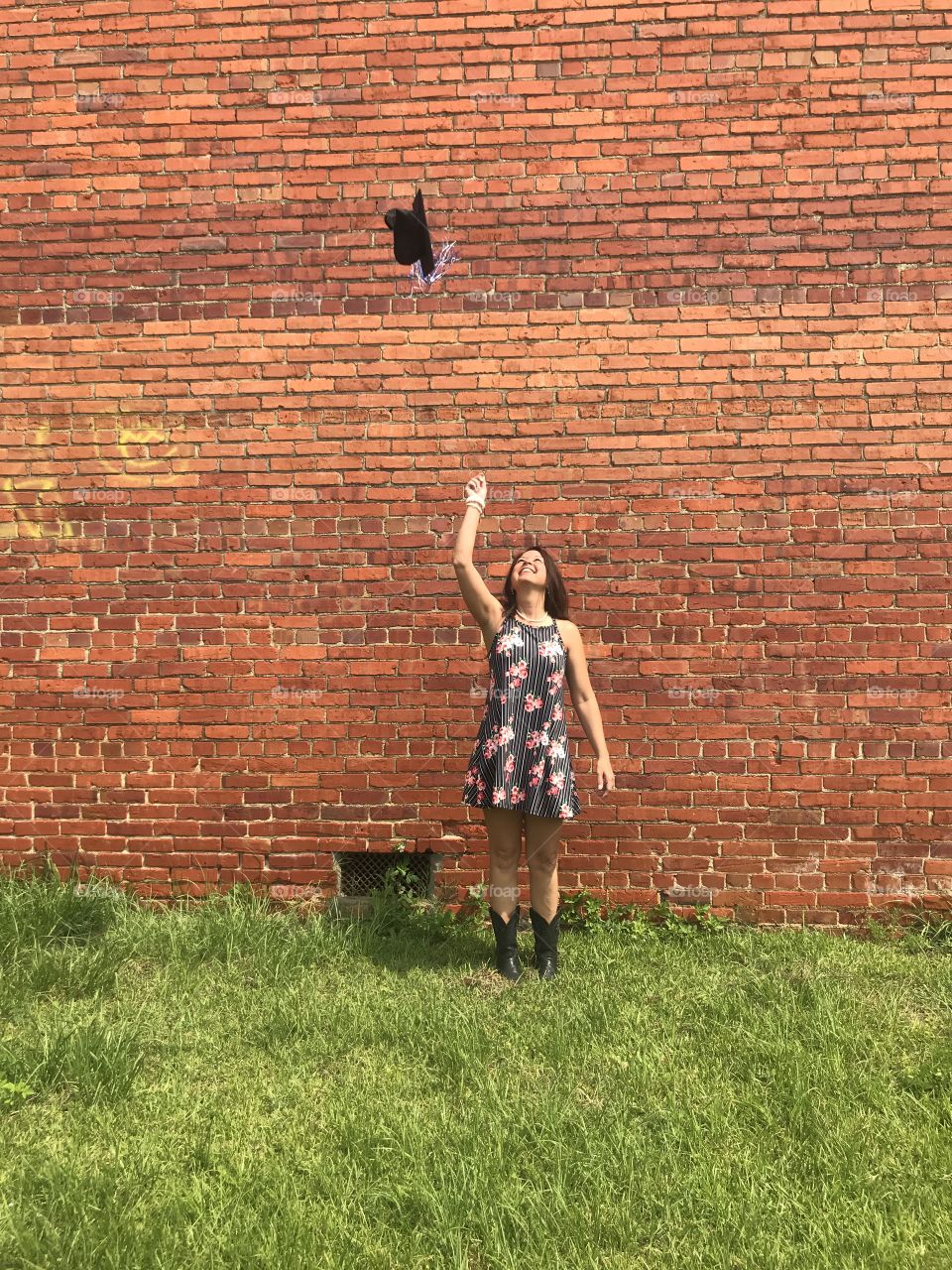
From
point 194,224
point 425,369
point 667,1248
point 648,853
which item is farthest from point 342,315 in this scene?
point 667,1248

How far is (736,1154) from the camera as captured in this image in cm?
255

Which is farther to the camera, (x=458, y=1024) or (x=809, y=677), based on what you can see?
(x=809, y=677)

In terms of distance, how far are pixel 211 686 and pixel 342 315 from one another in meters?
2.02

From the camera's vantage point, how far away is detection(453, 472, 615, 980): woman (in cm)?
372

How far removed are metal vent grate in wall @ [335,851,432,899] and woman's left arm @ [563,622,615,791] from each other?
1160 millimetres

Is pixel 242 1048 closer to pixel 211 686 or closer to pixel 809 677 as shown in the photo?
pixel 211 686
